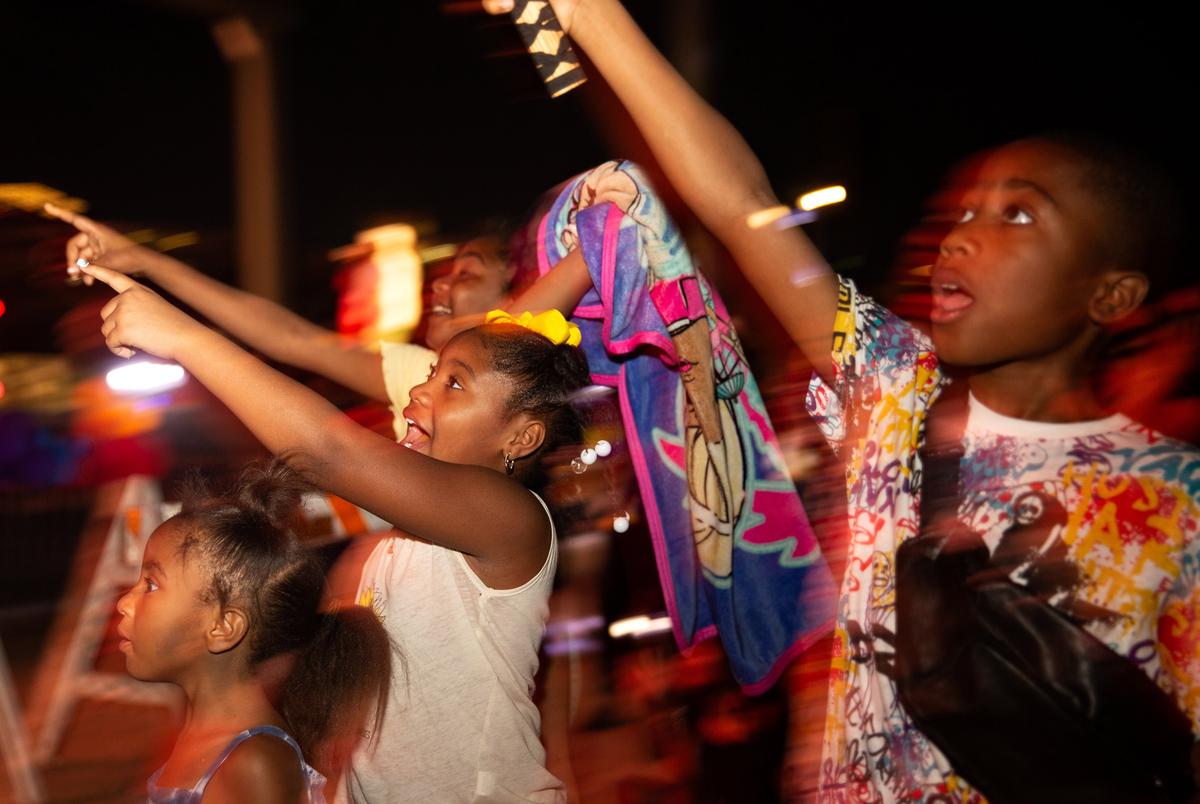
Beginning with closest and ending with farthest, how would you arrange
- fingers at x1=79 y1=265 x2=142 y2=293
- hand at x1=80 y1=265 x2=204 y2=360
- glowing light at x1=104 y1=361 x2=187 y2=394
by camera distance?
hand at x1=80 y1=265 x2=204 y2=360 < fingers at x1=79 y1=265 x2=142 y2=293 < glowing light at x1=104 y1=361 x2=187 y2=394

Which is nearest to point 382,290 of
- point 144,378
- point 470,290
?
point 144,378

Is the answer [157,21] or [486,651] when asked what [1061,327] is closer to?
[486,651]

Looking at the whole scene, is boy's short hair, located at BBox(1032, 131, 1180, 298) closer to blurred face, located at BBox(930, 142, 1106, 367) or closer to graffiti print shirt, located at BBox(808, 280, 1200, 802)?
blurred face, located at BBox(930, 142, 1106, 367)

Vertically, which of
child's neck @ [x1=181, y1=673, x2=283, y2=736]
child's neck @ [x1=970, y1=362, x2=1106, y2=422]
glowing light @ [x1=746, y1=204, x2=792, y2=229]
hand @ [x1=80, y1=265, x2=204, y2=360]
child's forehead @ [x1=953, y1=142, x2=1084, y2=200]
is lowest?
child's neck @ [x1=181, y1=673, x2=283, y2=736]

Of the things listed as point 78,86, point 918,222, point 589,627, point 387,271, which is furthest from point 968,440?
point 78,86

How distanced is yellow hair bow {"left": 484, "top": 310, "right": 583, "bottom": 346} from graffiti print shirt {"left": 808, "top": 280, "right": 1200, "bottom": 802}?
0.62 meters

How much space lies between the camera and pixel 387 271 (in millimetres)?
4824

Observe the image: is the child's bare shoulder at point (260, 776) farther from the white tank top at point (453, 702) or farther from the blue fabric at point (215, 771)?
the white tank top at point (453, 702)

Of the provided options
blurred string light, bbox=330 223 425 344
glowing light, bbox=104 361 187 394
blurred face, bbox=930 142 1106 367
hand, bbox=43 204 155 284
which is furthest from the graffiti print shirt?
glowing light, bbox=104 361 187 394

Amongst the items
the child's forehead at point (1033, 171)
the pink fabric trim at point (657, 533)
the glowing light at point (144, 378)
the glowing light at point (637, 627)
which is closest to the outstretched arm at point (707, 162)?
the child's forehead at point (1033, 171)

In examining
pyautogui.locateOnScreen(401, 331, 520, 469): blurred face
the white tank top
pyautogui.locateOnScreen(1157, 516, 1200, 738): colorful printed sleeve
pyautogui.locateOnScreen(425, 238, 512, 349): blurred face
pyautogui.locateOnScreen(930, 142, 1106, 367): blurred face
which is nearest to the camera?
pyautogui.locateOnScreen(1157, 516, 1200, 738): colorful printed sleeve

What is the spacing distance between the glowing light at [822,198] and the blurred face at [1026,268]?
2136mm

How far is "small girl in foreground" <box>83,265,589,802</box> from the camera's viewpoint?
132cm

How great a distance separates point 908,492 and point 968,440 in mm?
108
